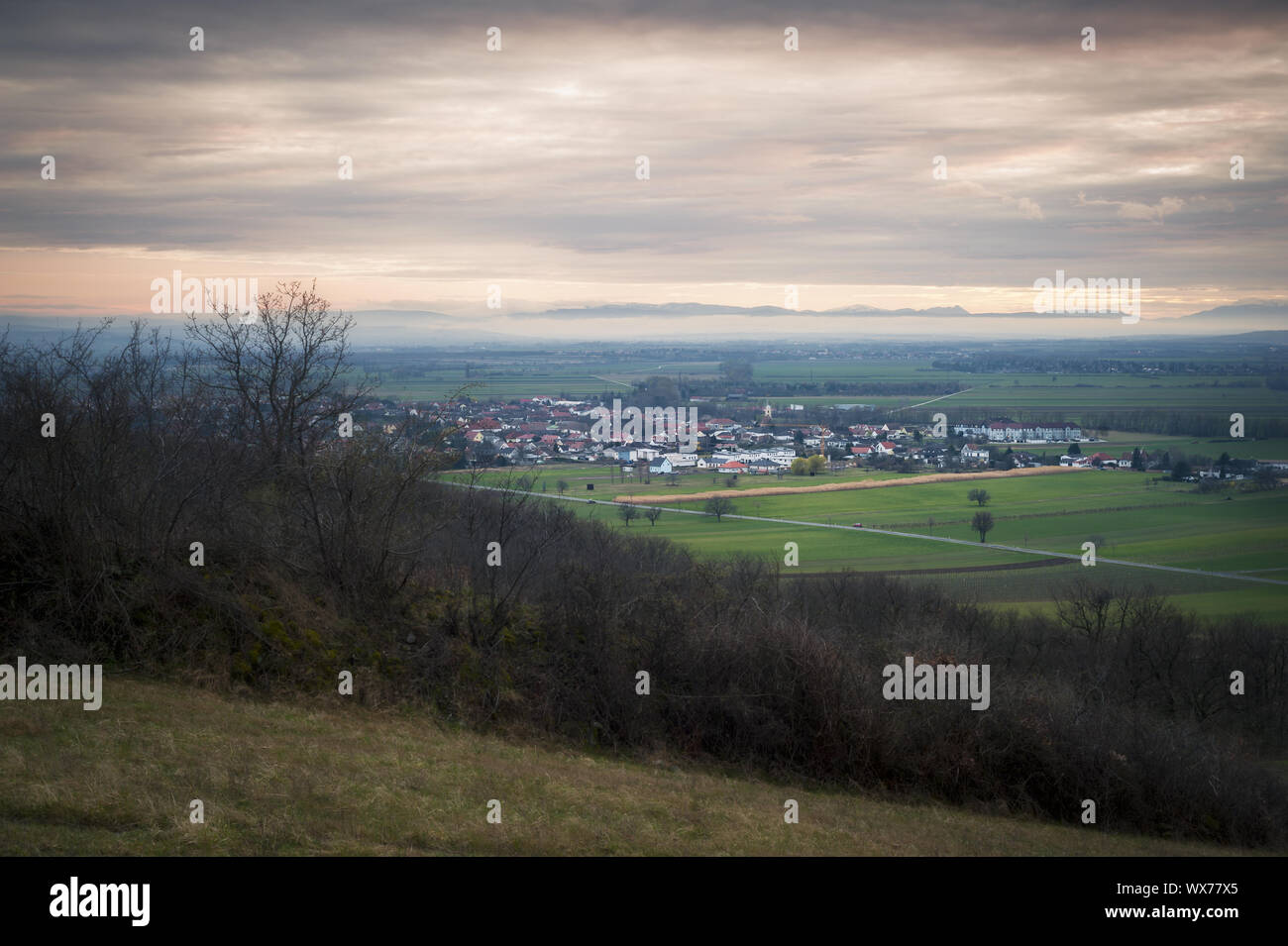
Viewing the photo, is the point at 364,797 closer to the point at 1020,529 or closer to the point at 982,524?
the point at 982,524

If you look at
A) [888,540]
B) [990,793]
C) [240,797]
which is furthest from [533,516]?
[888,540]

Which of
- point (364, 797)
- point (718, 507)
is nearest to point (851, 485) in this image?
point (718, 507)

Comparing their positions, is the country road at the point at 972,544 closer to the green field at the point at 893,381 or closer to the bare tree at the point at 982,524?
the bare tree at the point at 982,524

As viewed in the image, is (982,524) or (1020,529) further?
(1020,529)

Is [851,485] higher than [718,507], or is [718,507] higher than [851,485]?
[851,485]

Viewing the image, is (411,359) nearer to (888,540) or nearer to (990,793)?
(888,540)

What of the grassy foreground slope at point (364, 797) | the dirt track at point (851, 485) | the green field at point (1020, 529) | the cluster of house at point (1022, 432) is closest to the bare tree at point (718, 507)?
the green field at point (1020, 529)
